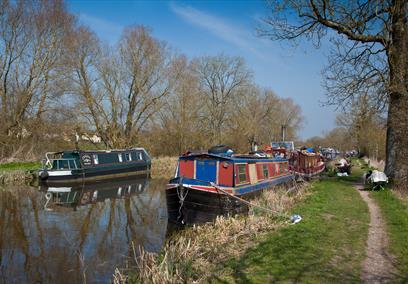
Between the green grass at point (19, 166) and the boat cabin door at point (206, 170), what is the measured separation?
15283 mm

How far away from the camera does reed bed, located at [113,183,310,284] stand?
5.41 metres

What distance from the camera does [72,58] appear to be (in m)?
28.6

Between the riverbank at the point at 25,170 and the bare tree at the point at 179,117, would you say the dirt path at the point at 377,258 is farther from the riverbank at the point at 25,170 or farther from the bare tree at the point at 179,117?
the bare tree at the point at 179,117

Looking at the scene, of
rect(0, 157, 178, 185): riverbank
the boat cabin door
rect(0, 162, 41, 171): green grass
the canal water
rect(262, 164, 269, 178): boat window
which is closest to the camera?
the canal water

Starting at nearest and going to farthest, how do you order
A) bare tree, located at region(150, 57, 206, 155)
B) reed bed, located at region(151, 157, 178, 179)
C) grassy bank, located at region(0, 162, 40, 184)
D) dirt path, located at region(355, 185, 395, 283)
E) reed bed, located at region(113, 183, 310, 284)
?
dirt path, located at region(355, 185, 395, 283)
reed bed, located at region(113, 183, 310, 284)
grassy bank, located at region(0, 162, 40, 184)
reed bed, located at region(151, 157, 178, 179)
bare tree, located at region(150, 57, 206, 155)

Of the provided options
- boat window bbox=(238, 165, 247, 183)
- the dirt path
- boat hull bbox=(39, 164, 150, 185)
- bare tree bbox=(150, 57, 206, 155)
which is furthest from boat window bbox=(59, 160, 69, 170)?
the dirt path

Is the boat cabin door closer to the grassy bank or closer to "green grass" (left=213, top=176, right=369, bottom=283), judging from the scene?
"green grass" (left=213, top=176, right=369, bottom=283)

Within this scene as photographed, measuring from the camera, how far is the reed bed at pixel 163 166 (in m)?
28.5

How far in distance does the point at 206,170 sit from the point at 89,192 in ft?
29.7

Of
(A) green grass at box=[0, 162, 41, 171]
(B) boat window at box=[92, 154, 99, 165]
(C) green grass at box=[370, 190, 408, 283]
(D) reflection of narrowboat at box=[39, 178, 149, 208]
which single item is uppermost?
→ (B) boat window at box=[92, 154, 99, 165]

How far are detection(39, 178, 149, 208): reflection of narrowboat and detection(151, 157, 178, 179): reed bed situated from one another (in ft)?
17.4

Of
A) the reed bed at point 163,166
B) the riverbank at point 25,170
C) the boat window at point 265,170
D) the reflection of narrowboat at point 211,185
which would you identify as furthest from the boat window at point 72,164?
the boat window at point 265,170

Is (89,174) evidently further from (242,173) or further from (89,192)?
(242,173)

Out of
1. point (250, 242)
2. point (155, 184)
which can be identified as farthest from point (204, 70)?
point (250, 242)
